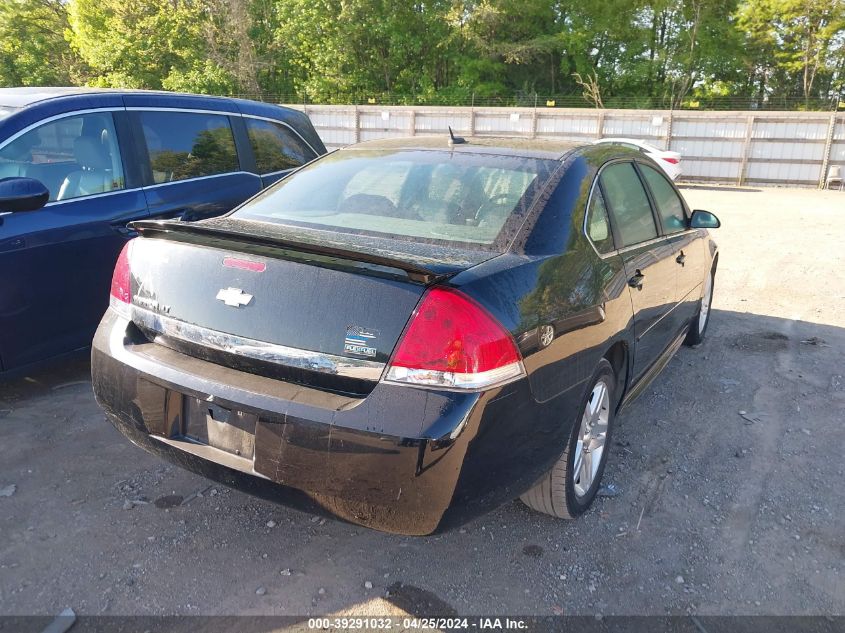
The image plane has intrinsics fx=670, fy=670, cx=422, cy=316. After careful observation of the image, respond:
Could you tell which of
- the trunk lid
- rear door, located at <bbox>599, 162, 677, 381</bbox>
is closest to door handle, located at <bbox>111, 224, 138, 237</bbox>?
the trunk lid

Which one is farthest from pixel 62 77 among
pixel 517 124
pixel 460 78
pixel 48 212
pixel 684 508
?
pixel 684 508

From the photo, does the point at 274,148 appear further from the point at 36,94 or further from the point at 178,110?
the point at 36,94

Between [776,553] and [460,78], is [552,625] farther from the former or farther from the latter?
[460,78]

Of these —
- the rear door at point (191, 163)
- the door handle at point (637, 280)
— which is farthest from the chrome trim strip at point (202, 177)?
the door handle at point (637, 280)

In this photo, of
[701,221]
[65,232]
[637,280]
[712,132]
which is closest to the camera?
[637,280]

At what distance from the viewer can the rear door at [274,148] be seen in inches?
204

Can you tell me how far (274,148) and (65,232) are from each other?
1947 mm

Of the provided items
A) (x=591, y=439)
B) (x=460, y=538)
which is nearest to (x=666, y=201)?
(x=591, y=439)

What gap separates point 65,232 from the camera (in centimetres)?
380

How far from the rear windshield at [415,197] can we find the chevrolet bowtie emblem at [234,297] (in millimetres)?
578

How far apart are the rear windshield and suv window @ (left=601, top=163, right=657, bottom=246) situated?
1.43ft

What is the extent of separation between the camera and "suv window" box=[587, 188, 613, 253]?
2932 mm

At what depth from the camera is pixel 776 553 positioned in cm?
278

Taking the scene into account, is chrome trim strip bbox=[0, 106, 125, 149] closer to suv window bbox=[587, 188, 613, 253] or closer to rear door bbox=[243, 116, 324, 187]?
rear door bbox=[243, 116, 324, 187]
